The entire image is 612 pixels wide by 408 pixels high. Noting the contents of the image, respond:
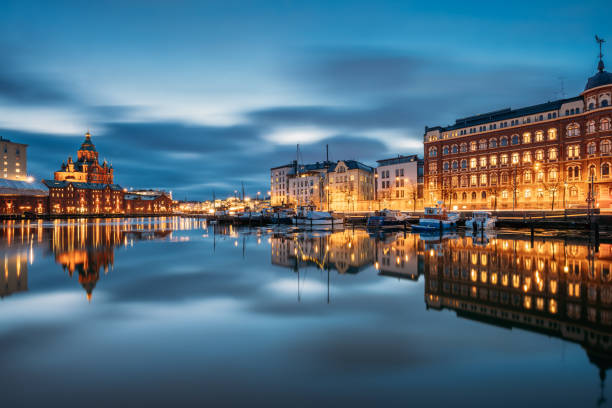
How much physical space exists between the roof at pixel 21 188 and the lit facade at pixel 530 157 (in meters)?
135

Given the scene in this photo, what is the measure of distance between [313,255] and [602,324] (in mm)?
17571

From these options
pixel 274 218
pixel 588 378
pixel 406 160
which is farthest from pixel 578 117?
pixel 588 378

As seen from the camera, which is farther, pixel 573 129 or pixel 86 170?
pixel 86 170

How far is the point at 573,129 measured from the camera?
63625mm

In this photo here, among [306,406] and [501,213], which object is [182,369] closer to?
[306,406]

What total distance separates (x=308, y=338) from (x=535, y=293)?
9711 mm

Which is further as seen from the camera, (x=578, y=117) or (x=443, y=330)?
(x=578, y=117)

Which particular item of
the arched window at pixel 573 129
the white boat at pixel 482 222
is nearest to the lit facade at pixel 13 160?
the white boat at pixel 482 222

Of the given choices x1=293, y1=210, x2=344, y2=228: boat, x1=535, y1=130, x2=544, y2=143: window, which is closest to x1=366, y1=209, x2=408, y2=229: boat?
x1=293, y1=210, x2=344, y2=228: boat

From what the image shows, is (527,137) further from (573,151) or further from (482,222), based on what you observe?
(482,222)

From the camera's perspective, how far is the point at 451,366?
7324 mm

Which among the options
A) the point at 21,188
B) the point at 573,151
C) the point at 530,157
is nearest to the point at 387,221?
the point at 530,157

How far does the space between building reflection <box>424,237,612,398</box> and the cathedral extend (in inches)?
7931

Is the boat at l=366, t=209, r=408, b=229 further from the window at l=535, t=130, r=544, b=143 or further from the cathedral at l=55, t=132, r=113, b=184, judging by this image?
the cathedral at l=55, t=132, r=113, b=184
